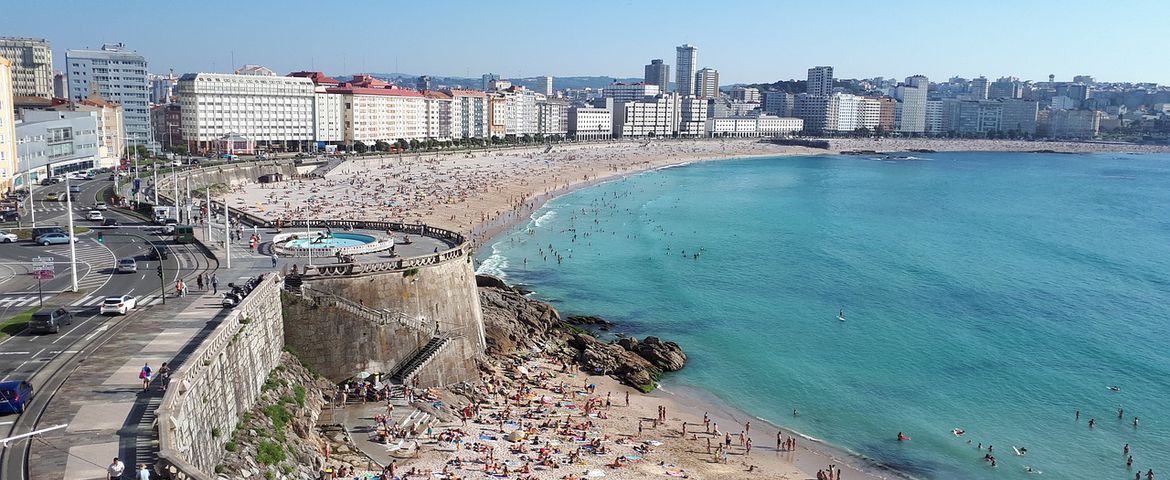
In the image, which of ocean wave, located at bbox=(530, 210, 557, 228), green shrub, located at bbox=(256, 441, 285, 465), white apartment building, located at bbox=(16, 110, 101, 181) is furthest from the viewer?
ocean wave, located at bbox=(530, 210, 557, 228)

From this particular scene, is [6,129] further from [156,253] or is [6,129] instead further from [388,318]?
[388,318]

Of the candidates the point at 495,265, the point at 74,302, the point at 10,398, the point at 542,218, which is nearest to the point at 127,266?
the point at 74,302

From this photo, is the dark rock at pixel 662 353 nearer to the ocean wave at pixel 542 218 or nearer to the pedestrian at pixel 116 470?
the pedestrian at pixel 116 470

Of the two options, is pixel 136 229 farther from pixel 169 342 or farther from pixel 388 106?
pixel 388 106

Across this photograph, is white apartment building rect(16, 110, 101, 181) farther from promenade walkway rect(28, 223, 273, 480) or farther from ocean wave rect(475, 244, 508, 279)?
promenade walkway rect(28, 223, 273, 480)

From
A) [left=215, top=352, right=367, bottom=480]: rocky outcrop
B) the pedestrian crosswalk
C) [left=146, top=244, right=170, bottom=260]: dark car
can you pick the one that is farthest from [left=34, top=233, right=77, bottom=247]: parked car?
[left=215, top=352, right=367, bottom=480]: rocky outcrop
